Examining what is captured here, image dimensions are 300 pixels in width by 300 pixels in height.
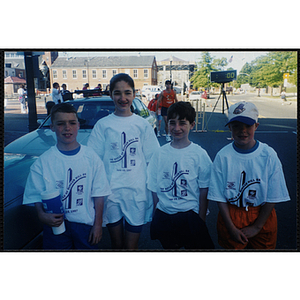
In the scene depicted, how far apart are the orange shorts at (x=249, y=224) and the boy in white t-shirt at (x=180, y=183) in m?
0.17

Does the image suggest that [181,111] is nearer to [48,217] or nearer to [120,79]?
[120,79]

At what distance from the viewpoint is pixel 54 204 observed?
2.25 meters

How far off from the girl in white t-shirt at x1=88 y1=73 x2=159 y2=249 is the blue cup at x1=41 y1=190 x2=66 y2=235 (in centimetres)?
40

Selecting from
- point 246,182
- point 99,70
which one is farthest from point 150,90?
point 246,182

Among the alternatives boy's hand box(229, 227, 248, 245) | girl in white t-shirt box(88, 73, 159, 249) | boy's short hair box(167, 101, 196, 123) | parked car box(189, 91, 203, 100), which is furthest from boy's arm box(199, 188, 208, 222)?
parked car box(189, 91, 203, 100)

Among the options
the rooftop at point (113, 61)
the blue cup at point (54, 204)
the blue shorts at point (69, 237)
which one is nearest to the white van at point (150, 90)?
the rooftop at point (113, 61)

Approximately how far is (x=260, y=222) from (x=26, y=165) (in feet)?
7.24

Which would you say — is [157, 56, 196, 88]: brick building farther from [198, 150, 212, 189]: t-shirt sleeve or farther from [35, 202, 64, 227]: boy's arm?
[35, 202, 64, 227]: boy's arm

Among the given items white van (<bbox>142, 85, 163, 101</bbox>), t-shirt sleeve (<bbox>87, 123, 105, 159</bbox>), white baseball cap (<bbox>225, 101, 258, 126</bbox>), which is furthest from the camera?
white van (<bbox>142, 85, 163, 101</bbox>)

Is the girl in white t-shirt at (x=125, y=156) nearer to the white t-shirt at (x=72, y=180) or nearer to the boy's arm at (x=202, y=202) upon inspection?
the white t-shirt at (x=72, y=180)

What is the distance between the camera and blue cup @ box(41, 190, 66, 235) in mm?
2219

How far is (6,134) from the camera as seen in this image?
8.63ft

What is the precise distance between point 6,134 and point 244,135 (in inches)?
88.2

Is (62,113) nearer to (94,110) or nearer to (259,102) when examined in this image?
(94,110)
